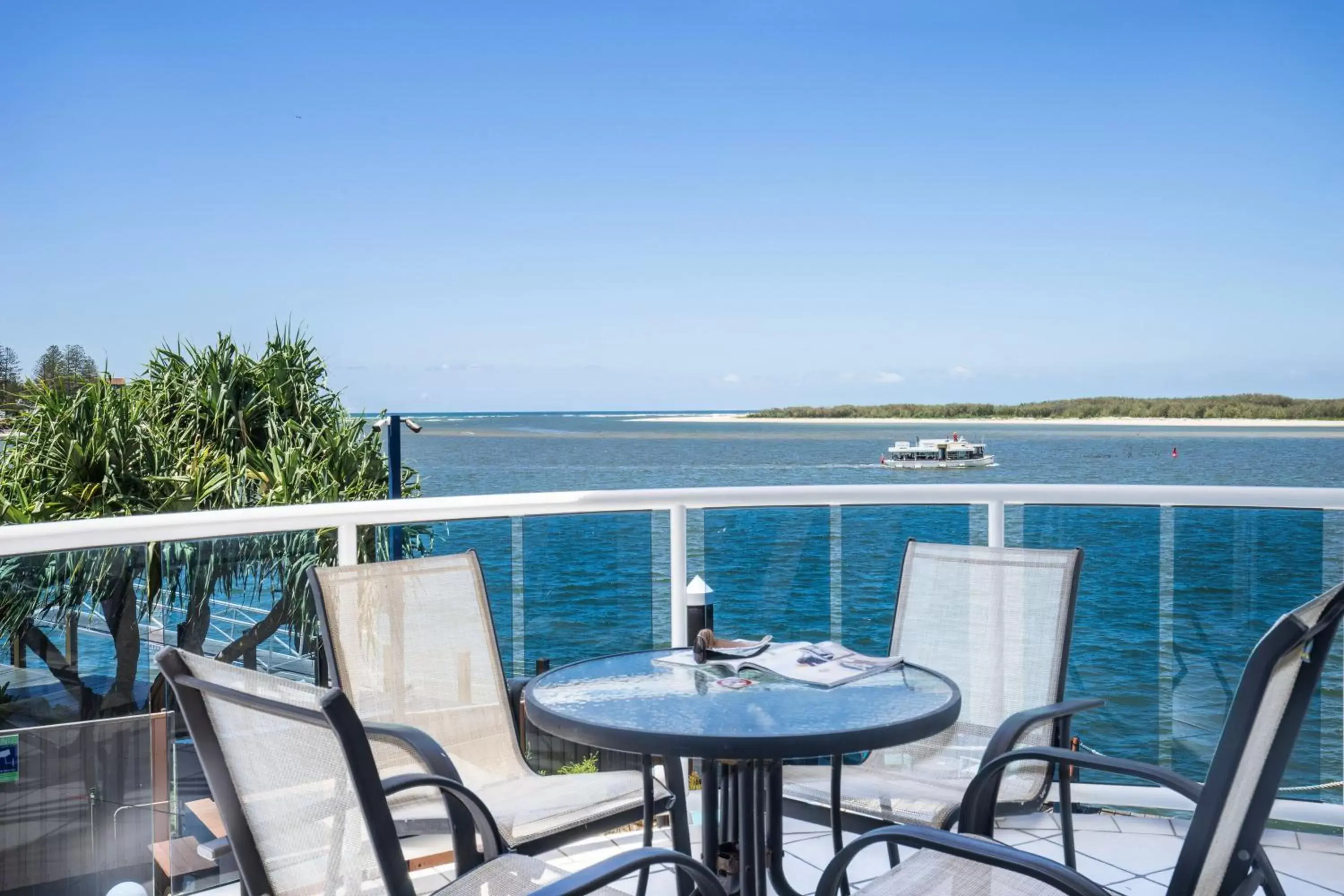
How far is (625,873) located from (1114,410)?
3676 centimetres

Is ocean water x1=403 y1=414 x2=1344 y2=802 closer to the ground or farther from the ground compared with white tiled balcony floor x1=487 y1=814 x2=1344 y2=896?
farther from the ground

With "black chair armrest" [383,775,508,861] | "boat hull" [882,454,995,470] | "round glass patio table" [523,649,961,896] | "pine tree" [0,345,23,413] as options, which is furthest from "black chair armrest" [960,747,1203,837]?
"boat hull" [882,454,995,470]

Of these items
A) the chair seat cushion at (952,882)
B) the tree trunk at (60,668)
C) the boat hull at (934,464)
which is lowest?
the boat hull at (934,464)

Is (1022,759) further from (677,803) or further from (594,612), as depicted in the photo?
(594,612)

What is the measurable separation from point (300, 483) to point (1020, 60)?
596 inches

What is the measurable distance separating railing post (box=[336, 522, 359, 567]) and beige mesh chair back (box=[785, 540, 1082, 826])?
61.6 inches

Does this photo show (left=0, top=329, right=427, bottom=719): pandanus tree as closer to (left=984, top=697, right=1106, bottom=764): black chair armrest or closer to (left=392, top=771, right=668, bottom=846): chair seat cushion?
(left=392, top=771, right=668, bottom=846): chair seat cushion

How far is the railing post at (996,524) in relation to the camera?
A: 3615 millimetres

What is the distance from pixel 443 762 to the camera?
206 cm

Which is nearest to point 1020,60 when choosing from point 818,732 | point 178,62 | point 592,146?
point 592,146

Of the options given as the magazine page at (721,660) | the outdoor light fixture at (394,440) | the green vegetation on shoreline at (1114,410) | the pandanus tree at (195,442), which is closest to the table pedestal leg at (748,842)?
the magazine page at (721,660)

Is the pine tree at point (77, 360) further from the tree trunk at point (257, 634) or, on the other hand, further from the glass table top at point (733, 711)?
the glass table top at point (733, 711)

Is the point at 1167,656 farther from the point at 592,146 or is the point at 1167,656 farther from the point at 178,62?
the point at 178,62

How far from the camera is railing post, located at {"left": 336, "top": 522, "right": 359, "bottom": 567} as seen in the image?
328cm
